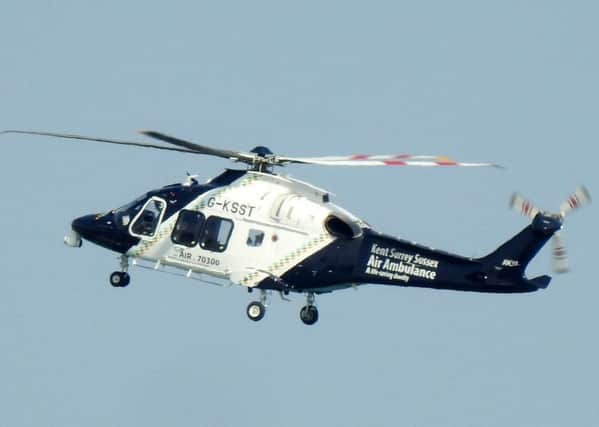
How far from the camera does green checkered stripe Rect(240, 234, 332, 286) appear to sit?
5206 centimetres

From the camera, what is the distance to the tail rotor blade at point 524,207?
4975 cm

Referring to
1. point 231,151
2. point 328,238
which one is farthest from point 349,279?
point 231,151

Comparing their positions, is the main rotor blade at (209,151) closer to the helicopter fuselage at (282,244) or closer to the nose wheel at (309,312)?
the helicopter fuselage at (282,244)

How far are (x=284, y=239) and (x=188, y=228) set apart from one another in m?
2.89

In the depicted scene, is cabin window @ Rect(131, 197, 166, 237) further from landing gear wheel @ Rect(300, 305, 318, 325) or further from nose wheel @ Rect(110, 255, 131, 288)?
landing gear wheel @ Rect(300, 305, 318, 325)

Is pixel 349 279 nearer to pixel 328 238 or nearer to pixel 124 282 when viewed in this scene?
pixel 328 238

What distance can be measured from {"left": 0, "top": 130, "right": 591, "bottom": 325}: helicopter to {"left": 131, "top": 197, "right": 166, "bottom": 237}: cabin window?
0.08ft

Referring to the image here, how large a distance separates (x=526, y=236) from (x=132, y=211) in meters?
11.0

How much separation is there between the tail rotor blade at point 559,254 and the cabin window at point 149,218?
1070 cm

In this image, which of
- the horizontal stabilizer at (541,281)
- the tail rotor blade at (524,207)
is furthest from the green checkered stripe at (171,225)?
the horizontal stabilizer at (541,281)

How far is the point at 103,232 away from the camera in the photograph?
55.8 metres

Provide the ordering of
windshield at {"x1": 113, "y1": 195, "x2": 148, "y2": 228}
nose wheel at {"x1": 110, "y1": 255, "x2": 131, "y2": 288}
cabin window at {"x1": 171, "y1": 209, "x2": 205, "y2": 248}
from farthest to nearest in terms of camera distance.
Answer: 1. nose wheel at {"x1": 110, "y1": 255, "x2": 131, "y2": 288}
2. windshield at {"x1": 113, "y1": 195, "x2": 148, "y2": 228}
3. cabin window at {"x1": 171, "y1": 209, "x2": 205, "y2": 248}

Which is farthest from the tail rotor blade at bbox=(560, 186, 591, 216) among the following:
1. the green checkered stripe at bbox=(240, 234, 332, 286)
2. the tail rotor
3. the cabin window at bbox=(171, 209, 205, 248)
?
the cabin window at bbox=(171, 209, 205, 248)

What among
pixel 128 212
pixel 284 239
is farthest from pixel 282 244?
pixel 128 212
